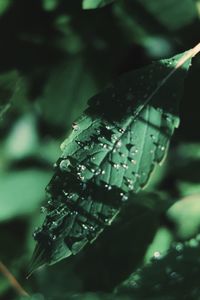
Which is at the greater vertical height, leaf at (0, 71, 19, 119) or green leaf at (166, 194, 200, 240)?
leaf at (0, 71, 19, 119)

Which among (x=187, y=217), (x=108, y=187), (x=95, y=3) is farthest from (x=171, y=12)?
(x=108, y=187)

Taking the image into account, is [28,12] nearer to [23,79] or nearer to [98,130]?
[23,79]

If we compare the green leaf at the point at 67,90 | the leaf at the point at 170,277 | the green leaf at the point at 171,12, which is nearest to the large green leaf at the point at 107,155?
the leaf at the point at 170,277

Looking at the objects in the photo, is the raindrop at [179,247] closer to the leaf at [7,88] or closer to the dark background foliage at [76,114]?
the dark background foliage at [76,114]

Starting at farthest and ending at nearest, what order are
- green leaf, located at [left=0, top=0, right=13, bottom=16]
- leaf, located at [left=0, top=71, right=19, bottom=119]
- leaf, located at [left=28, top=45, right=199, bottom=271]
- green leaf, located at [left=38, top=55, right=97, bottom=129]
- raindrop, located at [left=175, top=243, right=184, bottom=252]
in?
green leaf, located at [left=38, top=55, right=97, bottom=129]
green leaf, located at [left=0, top=0, right=13, bottom=16]
leaf, located at [left=0, top=71, right=19, bottom=119]
raindrop, located at [left=175, top=243, right=184, bottom=252]
leaf, located at [left=28, top=45, right=199, bottom=271]

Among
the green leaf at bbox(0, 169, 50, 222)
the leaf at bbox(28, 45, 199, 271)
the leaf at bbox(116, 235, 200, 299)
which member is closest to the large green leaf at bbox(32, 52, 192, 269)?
the leaf at bbox(28, 45, 199, 271)

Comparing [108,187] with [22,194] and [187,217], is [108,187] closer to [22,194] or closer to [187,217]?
[187,217]

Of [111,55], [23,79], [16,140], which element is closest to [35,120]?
[16,140]

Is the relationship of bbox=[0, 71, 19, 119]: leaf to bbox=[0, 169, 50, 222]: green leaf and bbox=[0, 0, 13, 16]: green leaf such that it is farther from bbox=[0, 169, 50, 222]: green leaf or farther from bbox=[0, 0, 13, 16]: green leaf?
bbox=[0, 169, 50, 222]: green leaf
